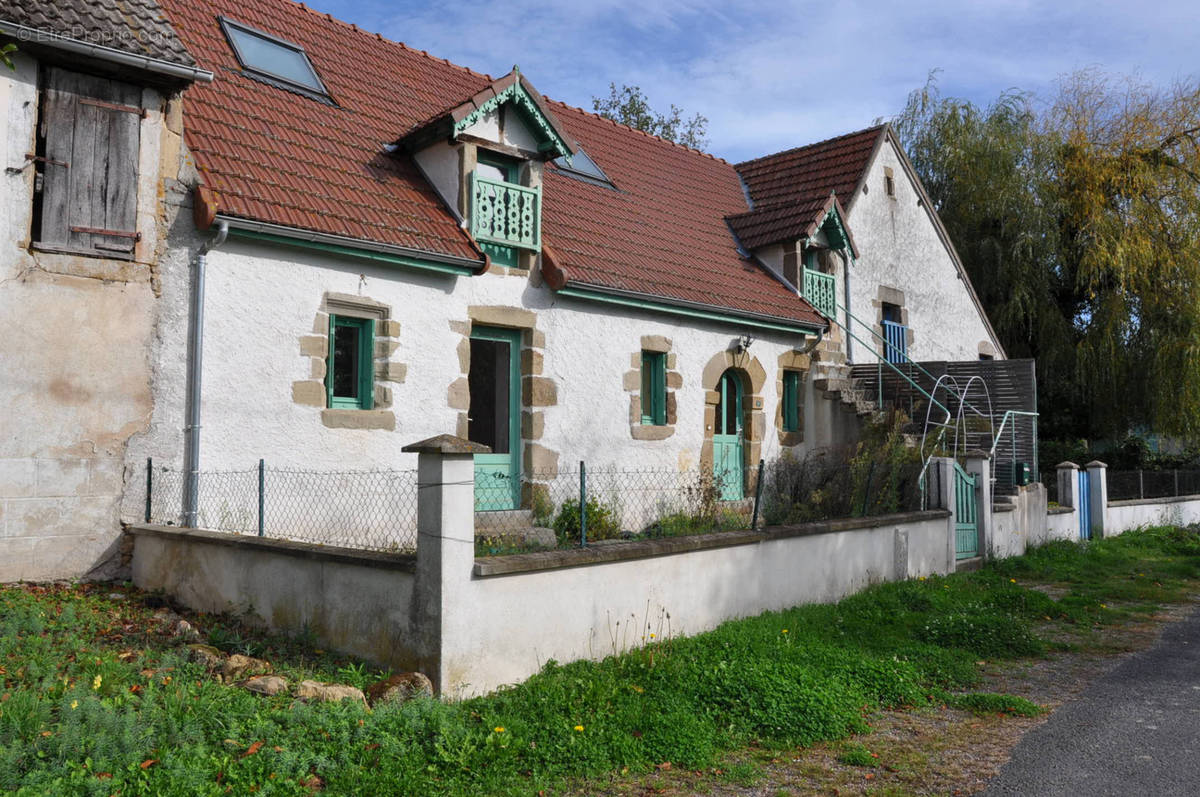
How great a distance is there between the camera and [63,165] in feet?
26.2

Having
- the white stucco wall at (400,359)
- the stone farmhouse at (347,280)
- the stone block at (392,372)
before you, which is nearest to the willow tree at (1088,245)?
the stone farmhouse at (347,280)

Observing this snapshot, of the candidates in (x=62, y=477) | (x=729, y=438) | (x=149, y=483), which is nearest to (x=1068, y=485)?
(x=729, y=438)

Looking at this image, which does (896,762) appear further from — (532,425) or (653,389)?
(653,389)

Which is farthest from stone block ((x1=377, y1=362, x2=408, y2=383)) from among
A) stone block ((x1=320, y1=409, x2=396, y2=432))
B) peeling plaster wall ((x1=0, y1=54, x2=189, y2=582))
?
peeling plaster wall ((x1=0, y1=54, x2=189, y2=582))

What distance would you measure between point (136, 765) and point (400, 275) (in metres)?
6.40

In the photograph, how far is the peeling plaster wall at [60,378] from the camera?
758 cm

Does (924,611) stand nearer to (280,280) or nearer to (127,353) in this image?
(280,280)

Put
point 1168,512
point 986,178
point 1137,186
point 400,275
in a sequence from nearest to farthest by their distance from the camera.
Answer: point 400,275, point 1168,512, point 1137,186, point 986,178

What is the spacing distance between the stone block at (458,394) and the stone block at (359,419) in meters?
0.74

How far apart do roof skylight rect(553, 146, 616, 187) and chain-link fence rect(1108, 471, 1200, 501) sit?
1156cm

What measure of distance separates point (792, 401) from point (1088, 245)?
8.71 meters

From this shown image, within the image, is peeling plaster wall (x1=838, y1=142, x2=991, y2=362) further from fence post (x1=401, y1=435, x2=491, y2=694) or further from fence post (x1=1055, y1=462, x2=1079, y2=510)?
fence post (x1=401, y1=435, x2=491, y2=694)

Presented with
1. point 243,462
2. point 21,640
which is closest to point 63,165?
point 243,462

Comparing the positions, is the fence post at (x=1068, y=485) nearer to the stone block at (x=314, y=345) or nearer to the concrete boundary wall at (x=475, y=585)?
the concrete boundary wall at (x=475, y=585)
